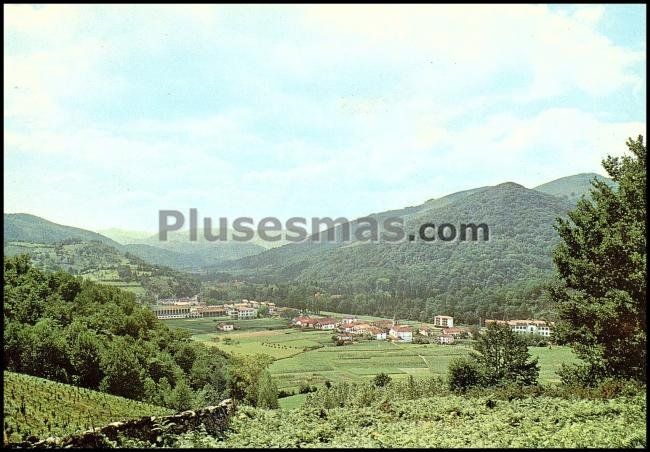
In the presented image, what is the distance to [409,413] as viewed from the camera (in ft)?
55.4

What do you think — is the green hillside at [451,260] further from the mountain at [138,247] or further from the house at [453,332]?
the mountain at [138,247]

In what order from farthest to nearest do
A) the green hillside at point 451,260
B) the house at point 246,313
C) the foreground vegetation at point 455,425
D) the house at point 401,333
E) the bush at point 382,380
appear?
the green hillside at point 451,260, the house at point 246,313, the house at point 401,333, the bush at point 382,380, the foreground vegetation at point 455,425

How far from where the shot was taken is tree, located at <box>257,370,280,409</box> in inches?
1684

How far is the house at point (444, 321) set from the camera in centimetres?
8132

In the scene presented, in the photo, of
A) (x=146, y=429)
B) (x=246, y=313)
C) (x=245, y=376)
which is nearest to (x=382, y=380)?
(x=245, y=376)

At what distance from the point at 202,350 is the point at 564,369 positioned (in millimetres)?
39749

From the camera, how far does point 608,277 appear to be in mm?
17953

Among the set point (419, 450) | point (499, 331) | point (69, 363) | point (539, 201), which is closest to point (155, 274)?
point (69, 363)

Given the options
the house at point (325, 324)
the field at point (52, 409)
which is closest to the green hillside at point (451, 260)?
the house at point (325, 324)

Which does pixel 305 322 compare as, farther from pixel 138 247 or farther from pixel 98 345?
pixel 138 247

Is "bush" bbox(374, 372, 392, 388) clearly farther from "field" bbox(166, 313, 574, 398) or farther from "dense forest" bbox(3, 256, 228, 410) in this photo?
"dense forest" bbox(3, 256, 228, 410)

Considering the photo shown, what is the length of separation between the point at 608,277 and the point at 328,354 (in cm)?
4957

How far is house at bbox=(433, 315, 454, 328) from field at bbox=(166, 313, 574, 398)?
1098 centimetres

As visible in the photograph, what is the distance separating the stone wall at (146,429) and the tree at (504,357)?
2335 cm
